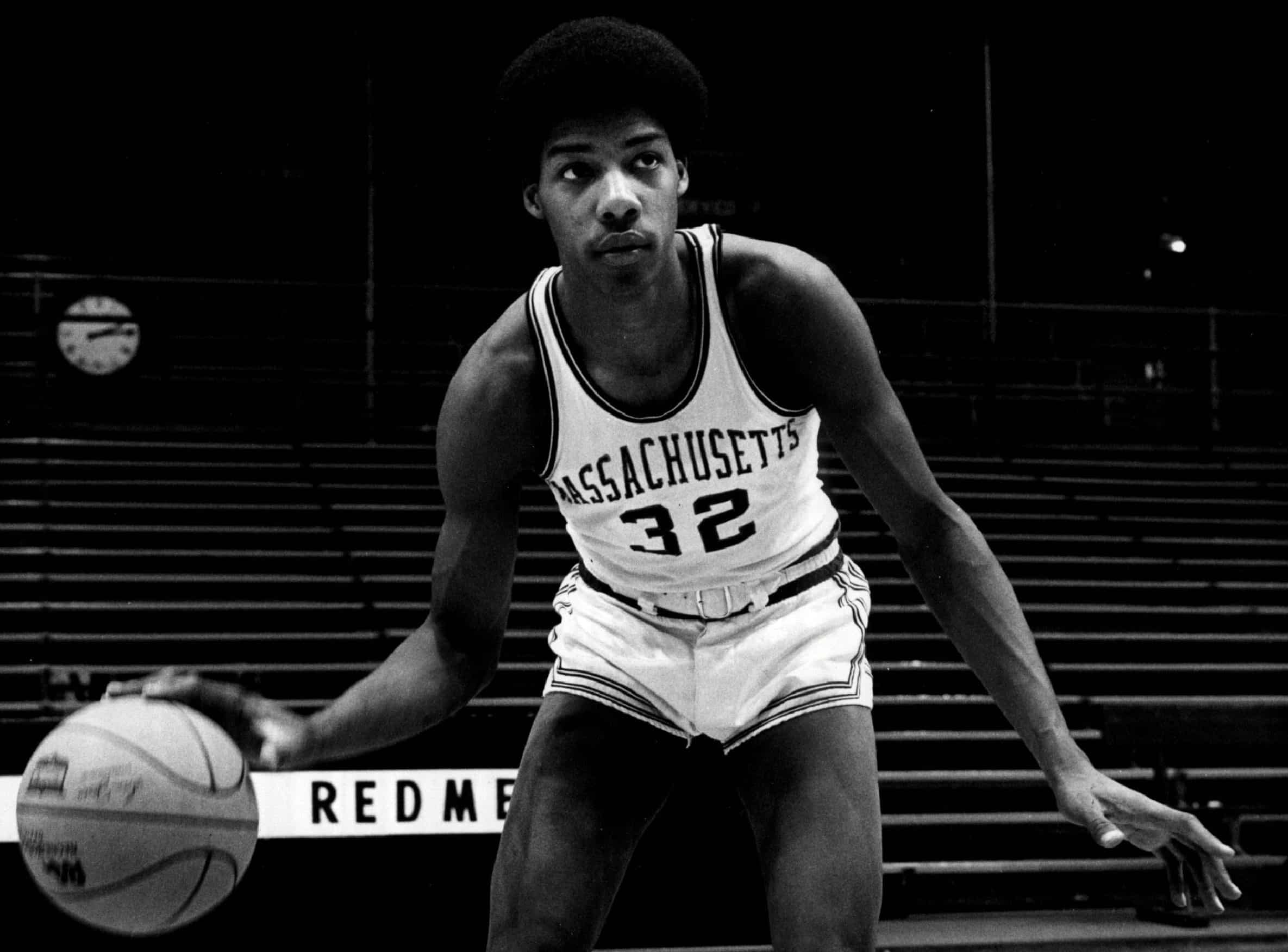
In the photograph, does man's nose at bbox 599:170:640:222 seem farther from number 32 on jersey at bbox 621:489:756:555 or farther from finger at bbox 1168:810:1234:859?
finger at bbox 1168:810:1234:859

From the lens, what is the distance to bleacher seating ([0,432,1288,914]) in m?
6.65

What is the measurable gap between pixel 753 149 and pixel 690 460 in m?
10.4

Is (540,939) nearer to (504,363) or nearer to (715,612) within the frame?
(715,612)

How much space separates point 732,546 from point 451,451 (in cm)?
49

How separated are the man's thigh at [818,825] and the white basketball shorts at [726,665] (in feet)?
0.14

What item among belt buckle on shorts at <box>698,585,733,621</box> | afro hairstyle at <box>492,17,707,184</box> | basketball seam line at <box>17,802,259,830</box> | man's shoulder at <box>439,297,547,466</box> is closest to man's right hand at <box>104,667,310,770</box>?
basketball seam line at <box>17,802,259,830</box>

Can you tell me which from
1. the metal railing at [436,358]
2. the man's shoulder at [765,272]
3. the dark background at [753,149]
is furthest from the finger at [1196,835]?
the dark background at [753,149]

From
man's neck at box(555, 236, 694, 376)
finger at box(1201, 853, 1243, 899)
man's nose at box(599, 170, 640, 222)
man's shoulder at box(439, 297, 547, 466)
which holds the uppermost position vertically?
man's nose at box(599, 170, 640, 222)

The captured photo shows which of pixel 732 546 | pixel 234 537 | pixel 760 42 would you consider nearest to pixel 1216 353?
pixel 760 42

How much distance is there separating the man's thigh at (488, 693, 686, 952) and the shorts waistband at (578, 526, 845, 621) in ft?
0.63

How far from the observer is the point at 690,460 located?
2.55 meters

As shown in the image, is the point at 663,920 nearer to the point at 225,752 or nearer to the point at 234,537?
the point at 225,752

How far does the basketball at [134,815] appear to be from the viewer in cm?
223

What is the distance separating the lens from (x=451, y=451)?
2.60m
